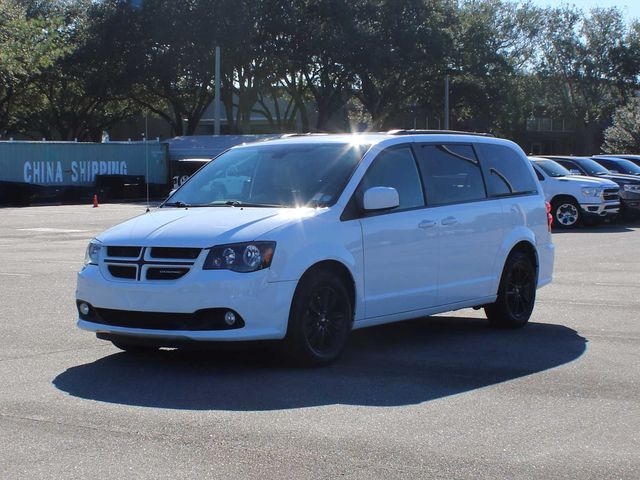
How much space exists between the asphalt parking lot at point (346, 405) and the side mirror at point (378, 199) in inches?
49.6

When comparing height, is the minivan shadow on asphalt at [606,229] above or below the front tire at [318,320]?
below

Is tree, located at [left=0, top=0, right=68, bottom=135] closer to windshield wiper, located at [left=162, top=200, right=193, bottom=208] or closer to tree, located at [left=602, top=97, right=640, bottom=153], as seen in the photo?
tree, located at [left=602, top=97, right=640, bottom=153]

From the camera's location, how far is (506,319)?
10.2 m

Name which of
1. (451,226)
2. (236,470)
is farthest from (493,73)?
(236,470)

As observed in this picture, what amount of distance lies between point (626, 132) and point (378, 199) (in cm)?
6300

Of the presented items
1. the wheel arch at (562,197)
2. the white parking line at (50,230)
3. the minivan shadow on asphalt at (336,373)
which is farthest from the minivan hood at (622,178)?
the minivan shadow on asphalt at (336,373)

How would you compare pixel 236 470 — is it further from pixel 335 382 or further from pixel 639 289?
pixel 639 289

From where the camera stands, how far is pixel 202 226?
312 inches

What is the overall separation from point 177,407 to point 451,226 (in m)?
3.58

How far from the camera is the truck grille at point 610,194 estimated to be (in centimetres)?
2634

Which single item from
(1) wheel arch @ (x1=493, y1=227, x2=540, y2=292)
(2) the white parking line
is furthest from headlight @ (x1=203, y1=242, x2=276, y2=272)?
(2) the white parking line

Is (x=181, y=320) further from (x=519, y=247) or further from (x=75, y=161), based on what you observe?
(x=75, y=161)

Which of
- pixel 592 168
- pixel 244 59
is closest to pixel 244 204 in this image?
pixel 592 168

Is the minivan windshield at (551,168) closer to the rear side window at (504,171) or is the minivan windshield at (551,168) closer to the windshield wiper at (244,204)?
the rear side window at (504,171)
